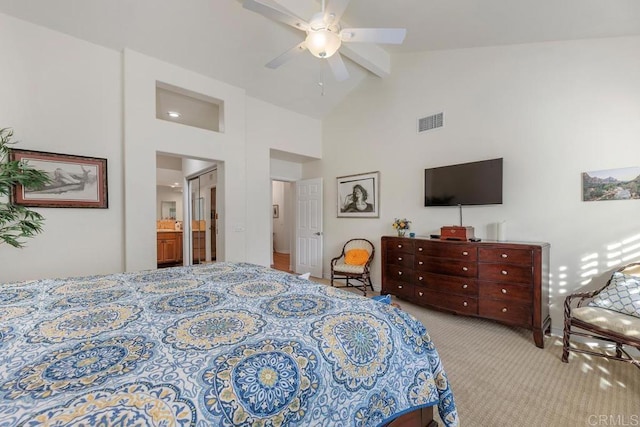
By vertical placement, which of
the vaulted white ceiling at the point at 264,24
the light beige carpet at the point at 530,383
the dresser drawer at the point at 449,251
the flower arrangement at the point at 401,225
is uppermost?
the vaulted white ceiling at the point at 264,24

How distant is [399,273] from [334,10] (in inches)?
120

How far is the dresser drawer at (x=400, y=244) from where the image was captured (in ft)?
11.7

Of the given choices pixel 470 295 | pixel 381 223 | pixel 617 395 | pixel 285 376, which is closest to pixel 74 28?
pixel 285 376

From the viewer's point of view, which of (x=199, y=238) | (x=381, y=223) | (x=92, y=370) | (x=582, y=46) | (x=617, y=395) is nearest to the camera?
(x=92, y=370)

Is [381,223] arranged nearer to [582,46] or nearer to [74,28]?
[582,46]

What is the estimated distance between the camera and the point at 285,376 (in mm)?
838

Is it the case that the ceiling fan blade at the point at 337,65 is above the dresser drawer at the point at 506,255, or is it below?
above

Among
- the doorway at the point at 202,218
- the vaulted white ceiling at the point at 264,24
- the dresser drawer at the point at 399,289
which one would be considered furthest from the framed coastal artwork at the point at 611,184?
the doorway at the point at 202,218

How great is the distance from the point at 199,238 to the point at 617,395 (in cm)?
609

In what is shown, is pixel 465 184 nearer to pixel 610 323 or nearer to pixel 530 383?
pixel 610 323

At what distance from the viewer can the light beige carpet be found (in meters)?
1.71

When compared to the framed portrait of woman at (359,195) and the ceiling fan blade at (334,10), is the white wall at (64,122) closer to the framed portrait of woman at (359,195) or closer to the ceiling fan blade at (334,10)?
the ceiling fan blade at (334,10)

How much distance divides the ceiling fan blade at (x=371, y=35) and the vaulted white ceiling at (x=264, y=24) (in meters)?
0.90

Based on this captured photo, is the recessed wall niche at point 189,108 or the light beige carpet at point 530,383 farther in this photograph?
the recessed wall niche at point 189,108
